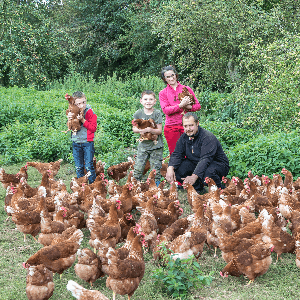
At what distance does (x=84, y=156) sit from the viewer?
22.4 ft

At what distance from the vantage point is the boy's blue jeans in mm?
6699

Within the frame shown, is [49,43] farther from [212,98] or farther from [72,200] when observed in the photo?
[72,200]

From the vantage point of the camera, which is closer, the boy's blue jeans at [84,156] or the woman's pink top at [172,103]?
the boy's blue jeans at [84,156]

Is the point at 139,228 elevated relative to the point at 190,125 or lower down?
lower down

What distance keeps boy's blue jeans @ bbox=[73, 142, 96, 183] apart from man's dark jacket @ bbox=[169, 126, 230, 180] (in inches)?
61.4

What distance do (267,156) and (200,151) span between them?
142cm

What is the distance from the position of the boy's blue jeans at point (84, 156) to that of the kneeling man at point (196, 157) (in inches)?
59.8

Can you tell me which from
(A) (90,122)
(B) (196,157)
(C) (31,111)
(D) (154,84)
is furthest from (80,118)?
(D) (154,84)

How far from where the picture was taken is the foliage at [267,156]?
6672 millimetres

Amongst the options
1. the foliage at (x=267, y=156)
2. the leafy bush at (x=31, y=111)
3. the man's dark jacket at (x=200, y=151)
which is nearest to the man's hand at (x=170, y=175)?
the man's dark jacket at (x=200, y=151)

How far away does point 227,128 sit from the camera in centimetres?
892

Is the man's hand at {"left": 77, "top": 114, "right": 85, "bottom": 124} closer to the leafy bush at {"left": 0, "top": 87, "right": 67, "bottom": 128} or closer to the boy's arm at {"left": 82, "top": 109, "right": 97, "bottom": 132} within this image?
the boy's arm at {"left": 82, "top": 109, "right": 97, "bottom": 132}

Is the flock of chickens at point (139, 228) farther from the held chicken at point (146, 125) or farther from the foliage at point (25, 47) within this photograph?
the foliage at point (25, 47)

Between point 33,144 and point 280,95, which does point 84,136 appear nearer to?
point 33,144
